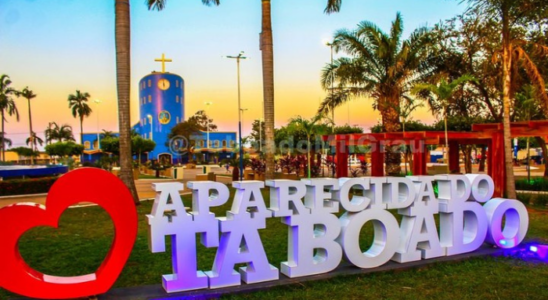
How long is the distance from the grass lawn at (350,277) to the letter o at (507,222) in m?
0.45

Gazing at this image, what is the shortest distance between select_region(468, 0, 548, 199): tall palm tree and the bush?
16902 mm

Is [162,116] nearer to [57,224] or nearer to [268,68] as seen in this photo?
[268,68]

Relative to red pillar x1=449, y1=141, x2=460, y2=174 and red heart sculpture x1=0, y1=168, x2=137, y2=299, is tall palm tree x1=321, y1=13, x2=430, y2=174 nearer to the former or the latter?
red pillar x1=449, y1=141, x2=460, y2=174

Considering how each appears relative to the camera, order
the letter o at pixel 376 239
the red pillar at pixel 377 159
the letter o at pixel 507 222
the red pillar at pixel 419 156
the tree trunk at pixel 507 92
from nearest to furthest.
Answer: the letter o at pixel 376 239, the letter o at pixel 507 222, the tree trunk at pixel 507 92, the red pillar at pixel 419 156, the red pillar at pixel 377 159

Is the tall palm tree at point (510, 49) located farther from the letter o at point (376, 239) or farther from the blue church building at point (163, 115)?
the blue church building at point (163, 115)

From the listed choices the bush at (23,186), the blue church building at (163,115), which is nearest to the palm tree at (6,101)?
the blue church building at (163,115)

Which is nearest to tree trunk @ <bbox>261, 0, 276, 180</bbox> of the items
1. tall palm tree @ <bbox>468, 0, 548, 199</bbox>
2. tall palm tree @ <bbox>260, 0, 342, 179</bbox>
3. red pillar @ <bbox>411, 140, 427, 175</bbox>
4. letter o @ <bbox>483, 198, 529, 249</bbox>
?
tall palm tree @ <bbox>260, 0, 342, 179</bbox>

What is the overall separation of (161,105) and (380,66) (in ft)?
167

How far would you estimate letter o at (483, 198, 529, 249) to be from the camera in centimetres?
742

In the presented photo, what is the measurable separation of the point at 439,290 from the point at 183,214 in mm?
3366

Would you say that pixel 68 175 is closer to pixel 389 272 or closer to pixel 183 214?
pixel 183 214

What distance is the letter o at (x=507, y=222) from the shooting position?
24.3 ft

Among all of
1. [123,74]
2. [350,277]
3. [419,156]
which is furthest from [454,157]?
[350,277]

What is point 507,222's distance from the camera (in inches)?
309
